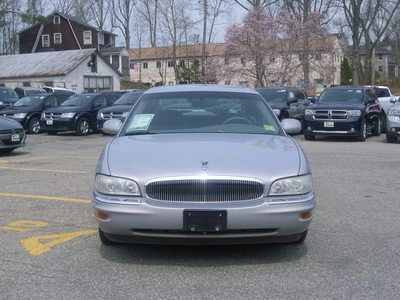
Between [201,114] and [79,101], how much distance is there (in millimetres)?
16286

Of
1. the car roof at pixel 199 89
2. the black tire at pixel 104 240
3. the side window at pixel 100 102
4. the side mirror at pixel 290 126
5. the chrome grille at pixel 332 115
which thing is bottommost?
the black tire at pixel 104 240

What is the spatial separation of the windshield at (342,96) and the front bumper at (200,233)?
46.4 ft

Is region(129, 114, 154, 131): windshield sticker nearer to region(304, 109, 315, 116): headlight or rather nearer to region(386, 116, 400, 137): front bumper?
region(386, 116, 400, 137): front bumper

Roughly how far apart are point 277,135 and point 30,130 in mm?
17155

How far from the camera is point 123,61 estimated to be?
6931 centimetres

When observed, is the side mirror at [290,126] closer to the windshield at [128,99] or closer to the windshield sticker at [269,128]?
the windshield sticker at [269,128]

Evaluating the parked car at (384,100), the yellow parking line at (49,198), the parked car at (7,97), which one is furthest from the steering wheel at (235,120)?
the parked car at (7,97)

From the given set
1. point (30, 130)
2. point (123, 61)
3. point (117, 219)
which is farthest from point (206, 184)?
point (123, 61)

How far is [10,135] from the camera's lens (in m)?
13.6

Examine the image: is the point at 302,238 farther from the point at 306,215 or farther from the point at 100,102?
the point at 100,102

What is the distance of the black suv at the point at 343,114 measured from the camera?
1733cm

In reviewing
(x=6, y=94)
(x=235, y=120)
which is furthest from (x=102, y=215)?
(x=6, y=94)

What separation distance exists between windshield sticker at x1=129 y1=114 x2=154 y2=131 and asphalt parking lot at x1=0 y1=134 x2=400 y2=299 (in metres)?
1.22

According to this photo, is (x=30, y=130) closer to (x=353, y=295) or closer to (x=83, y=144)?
(x=83, y=144)
